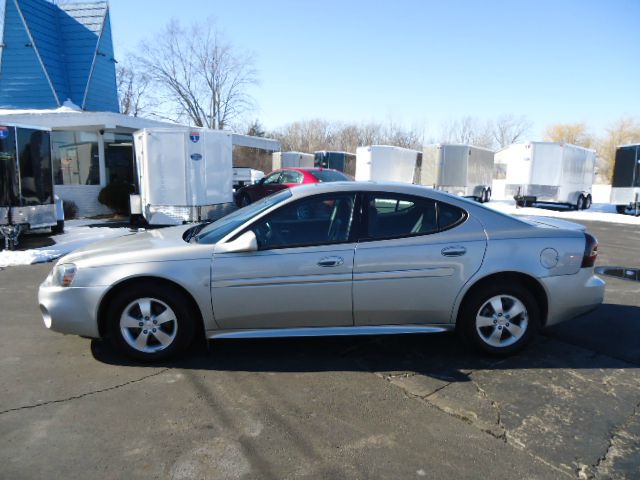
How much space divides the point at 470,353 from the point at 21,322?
477 centimetres

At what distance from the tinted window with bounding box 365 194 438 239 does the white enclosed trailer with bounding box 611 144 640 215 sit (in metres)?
19.4

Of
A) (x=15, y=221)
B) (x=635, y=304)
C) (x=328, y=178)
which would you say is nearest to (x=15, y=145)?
(x=15, y=221)

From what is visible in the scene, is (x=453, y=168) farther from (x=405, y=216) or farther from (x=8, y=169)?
(x=405, y=216)

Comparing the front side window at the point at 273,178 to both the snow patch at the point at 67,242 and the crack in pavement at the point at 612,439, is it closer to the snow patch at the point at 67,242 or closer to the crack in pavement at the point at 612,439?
the snow patch at the point at 67,242

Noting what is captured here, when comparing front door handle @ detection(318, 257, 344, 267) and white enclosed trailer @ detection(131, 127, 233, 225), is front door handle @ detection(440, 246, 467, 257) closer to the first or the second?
front door handle @ detection(318, 257, 344, 267)

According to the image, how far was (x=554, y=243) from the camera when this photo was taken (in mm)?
3953

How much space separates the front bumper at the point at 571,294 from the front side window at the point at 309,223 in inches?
71.8

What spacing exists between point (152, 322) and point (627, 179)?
2170cm

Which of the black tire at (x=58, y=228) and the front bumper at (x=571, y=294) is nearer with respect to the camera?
the front bumper at (x=571, y=294)

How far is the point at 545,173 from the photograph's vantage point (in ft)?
67.9

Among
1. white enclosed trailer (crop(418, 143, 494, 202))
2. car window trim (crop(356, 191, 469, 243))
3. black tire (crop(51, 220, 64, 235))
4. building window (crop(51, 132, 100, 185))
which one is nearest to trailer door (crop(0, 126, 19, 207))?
black tire (crop(51, 220, 64, 235))

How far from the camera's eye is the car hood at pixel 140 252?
12.3ft

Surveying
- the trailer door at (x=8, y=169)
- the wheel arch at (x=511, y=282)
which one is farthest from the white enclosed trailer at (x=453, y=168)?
the wheel arch at (x=511, y=282)

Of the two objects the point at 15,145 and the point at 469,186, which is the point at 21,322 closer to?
the point at 15,145
